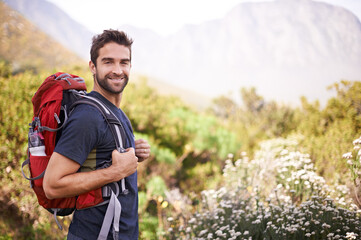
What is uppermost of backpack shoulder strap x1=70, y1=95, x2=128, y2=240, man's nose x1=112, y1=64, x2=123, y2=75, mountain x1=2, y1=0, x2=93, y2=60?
mountain x1=2, y1=0, x2=93, y2=60

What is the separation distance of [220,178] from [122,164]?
5.10 metres

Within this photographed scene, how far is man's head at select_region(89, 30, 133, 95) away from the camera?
1555mm

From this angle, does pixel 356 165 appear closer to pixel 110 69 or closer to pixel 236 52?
pixel 110 69

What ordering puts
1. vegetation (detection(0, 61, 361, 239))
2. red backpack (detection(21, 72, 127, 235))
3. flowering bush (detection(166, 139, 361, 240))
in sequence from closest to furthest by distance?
red backpack (detection(21, 72, 127, 235)) < flowering bush (detection(166, 139, 361, 240)) < vegetation (detection(0, 61, 361, 239))

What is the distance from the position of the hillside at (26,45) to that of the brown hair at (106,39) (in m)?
18.7

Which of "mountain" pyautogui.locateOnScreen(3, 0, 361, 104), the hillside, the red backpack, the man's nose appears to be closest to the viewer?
the red backpack

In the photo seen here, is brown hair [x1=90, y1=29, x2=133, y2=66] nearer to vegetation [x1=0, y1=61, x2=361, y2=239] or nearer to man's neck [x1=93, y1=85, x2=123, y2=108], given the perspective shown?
man's neck [x1=93, y1=85, x2=123, y2=108]

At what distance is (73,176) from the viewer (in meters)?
1.27

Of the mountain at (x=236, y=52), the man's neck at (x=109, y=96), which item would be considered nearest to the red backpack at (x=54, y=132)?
the man's neck at (x=109, y=96)

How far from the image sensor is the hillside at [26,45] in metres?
20.0

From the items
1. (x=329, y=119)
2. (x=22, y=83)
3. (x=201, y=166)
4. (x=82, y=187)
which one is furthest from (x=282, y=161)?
(x=22, y=83)

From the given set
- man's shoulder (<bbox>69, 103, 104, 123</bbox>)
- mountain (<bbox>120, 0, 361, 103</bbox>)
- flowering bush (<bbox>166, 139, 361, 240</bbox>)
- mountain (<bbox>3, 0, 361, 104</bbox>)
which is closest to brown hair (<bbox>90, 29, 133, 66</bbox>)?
Answer: man's shoulder (<bbox>69, 103, 104, 123</bbox>)

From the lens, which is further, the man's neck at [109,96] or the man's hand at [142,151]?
the man's hand at [142,151]

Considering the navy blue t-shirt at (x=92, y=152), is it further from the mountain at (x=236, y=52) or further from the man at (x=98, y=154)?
the mountain at (x=236, y=52)
